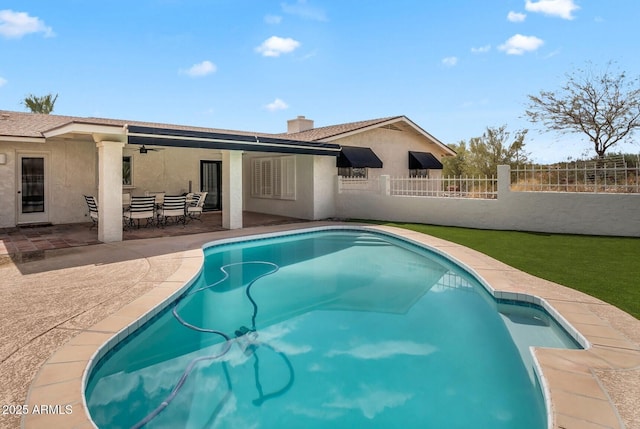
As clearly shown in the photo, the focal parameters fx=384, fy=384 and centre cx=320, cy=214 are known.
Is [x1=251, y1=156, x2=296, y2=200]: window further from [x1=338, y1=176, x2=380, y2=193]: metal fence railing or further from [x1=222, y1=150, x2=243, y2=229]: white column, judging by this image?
[x1=222, y1=150, x2=243, y2=229]: white column

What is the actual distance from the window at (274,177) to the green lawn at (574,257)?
8353 mm

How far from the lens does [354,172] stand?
2262 centimetres

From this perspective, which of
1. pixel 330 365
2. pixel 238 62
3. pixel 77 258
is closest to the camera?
pixel 330 365

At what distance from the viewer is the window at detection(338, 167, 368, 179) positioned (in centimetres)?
2208

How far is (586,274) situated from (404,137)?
61.4ft

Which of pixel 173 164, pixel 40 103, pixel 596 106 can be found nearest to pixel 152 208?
pixel 173 164

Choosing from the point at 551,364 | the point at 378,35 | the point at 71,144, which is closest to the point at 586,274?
the point at 551,364

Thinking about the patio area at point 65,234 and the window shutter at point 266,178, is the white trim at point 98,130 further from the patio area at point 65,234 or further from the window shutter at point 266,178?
the window shutter at point 266,178

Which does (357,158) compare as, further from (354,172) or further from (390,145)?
(390,145)

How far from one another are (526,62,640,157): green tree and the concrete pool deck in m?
26.0

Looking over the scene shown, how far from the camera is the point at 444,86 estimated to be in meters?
27.5

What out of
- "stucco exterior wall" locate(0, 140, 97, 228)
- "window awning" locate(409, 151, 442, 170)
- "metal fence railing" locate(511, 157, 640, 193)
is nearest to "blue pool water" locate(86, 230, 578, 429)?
"metal fence railing" locate(511, 157, 640, 193)

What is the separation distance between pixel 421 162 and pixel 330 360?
22153 mm

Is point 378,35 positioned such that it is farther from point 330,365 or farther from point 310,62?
point 330,365
